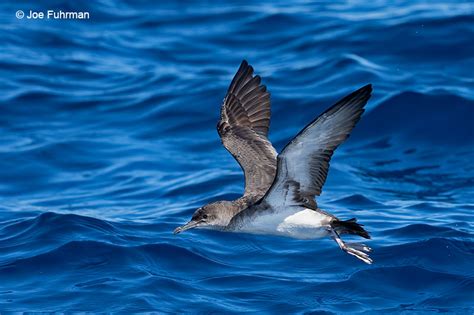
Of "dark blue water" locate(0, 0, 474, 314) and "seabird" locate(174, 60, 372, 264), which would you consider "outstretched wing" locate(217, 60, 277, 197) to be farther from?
"dark blue water" locate(0, 0, 474, 314)

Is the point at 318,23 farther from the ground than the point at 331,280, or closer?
farther from the ground

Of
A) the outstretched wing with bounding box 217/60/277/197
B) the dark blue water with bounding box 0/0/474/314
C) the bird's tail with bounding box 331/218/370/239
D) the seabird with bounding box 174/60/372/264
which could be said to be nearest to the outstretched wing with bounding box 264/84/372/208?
the seabird with bounding box 174/60/372/264

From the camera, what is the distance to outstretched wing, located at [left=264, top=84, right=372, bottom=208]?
6.87 meters

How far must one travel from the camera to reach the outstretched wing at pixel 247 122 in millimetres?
8711

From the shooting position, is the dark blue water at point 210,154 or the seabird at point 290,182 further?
the dark blue water at point 210,154

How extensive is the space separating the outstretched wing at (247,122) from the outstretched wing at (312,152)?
1.02m

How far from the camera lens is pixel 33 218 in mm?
10414

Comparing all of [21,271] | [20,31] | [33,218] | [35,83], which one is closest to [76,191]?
[33,218]

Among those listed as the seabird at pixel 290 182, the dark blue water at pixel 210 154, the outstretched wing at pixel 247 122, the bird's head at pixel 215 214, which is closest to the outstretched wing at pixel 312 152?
the seabird at pixel 290 182

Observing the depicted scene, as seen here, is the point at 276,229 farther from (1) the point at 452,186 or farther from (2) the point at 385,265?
(1) the point at 452,186

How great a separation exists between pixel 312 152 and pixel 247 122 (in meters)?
2.08

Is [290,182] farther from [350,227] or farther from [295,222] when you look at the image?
[350,227]

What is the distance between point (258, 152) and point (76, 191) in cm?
355

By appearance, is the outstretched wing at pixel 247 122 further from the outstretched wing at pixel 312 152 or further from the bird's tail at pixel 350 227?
the bird's tail at pixel 350 227
